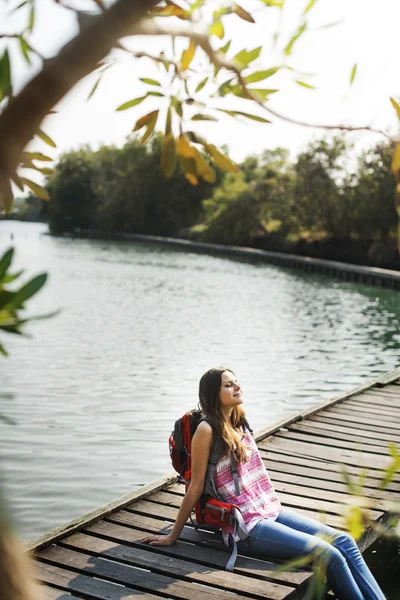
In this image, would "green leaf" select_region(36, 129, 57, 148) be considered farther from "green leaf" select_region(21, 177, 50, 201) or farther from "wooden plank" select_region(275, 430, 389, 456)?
"wooden plank" select_region(275, 430, 389, 456)

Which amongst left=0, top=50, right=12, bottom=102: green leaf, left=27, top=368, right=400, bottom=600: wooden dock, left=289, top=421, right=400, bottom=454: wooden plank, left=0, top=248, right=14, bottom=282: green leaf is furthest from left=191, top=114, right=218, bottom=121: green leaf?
left=289, top=421, right=400, bottom=454: wooden plank

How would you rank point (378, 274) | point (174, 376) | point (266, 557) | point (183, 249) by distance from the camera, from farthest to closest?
point (183, 249) → point (378, 274) → point (174, 376) → point (266, 557)

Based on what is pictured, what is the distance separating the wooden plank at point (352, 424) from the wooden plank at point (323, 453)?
0.88m

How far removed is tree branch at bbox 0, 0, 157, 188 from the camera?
1187 mm

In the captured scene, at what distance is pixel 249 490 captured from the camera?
4574 mm

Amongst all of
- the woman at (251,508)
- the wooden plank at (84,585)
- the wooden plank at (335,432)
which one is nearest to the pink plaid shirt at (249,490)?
the woman at (251,508)

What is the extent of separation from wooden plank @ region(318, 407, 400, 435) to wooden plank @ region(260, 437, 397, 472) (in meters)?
1.06

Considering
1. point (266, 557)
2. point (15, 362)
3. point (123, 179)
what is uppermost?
point (123, 179)

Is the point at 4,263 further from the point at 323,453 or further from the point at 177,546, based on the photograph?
the point at 323,453

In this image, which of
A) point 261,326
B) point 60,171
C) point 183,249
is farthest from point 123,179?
point 261,326

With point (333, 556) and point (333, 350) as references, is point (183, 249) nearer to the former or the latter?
point (333, 350)

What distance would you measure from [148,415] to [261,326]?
961cm

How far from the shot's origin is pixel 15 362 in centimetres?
1395

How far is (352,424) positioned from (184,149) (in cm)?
713
